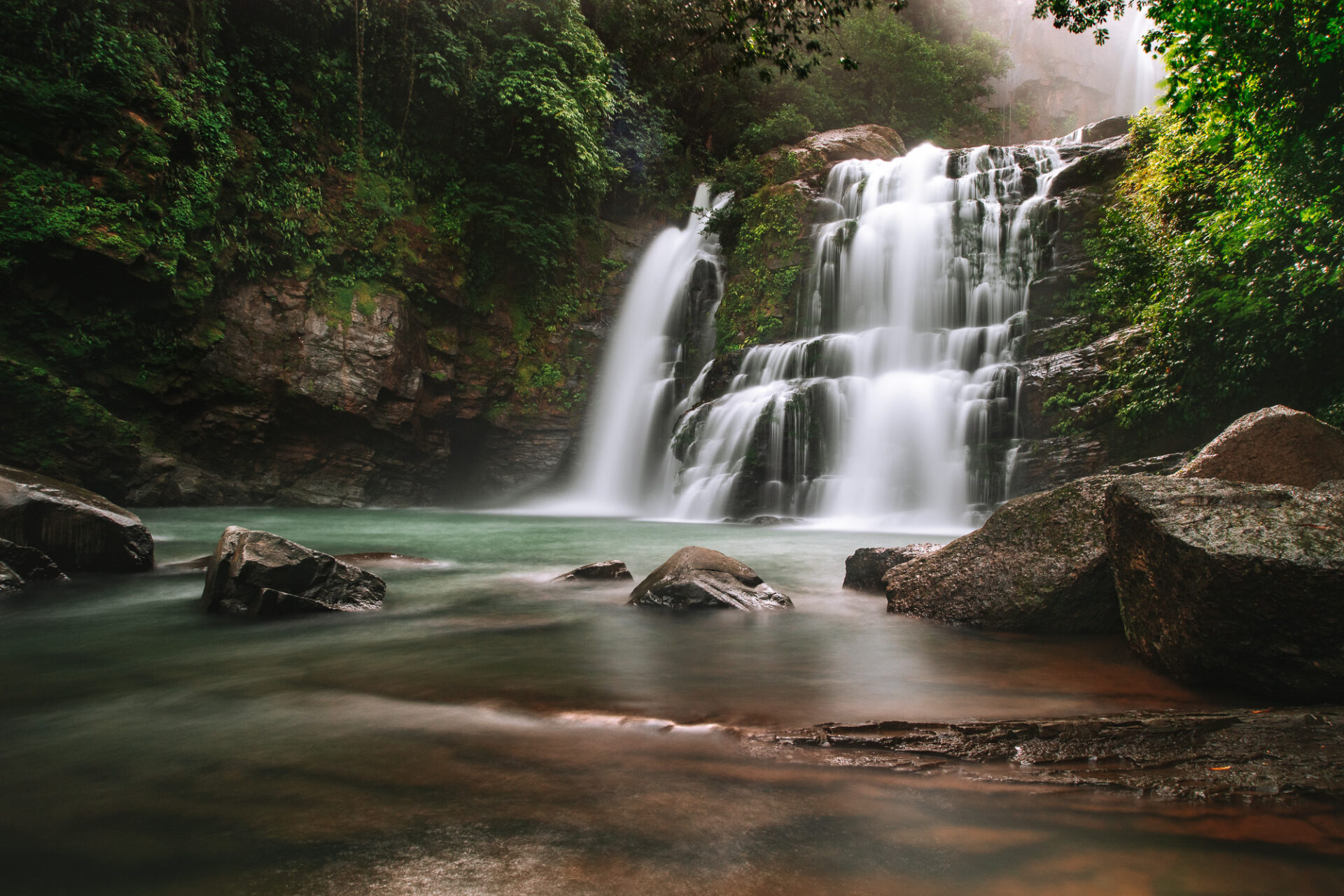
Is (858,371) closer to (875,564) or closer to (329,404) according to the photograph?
(875,564)

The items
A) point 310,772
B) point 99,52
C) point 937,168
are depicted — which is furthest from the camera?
point 937,168

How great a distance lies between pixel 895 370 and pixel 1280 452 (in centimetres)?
981

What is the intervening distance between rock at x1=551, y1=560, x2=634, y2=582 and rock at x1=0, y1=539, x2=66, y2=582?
4542 mm

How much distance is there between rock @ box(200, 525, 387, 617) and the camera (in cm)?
508

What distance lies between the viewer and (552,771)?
2289 mm

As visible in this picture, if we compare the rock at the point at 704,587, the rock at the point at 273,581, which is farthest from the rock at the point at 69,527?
the rock at the point at 704,587

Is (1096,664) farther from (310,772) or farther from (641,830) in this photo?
(310,772)

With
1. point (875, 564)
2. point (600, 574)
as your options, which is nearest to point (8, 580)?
point (600, 574)

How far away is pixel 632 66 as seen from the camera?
21969 millimetres

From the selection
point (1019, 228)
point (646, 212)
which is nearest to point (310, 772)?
point (1019, 228)

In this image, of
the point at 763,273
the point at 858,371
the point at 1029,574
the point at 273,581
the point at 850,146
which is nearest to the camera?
the point at 1029,574

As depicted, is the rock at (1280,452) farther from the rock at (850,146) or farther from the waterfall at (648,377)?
the rock at (850,146)

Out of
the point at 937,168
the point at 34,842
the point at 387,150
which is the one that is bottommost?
the point at 34,842

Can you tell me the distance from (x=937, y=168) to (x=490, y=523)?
578 inches
